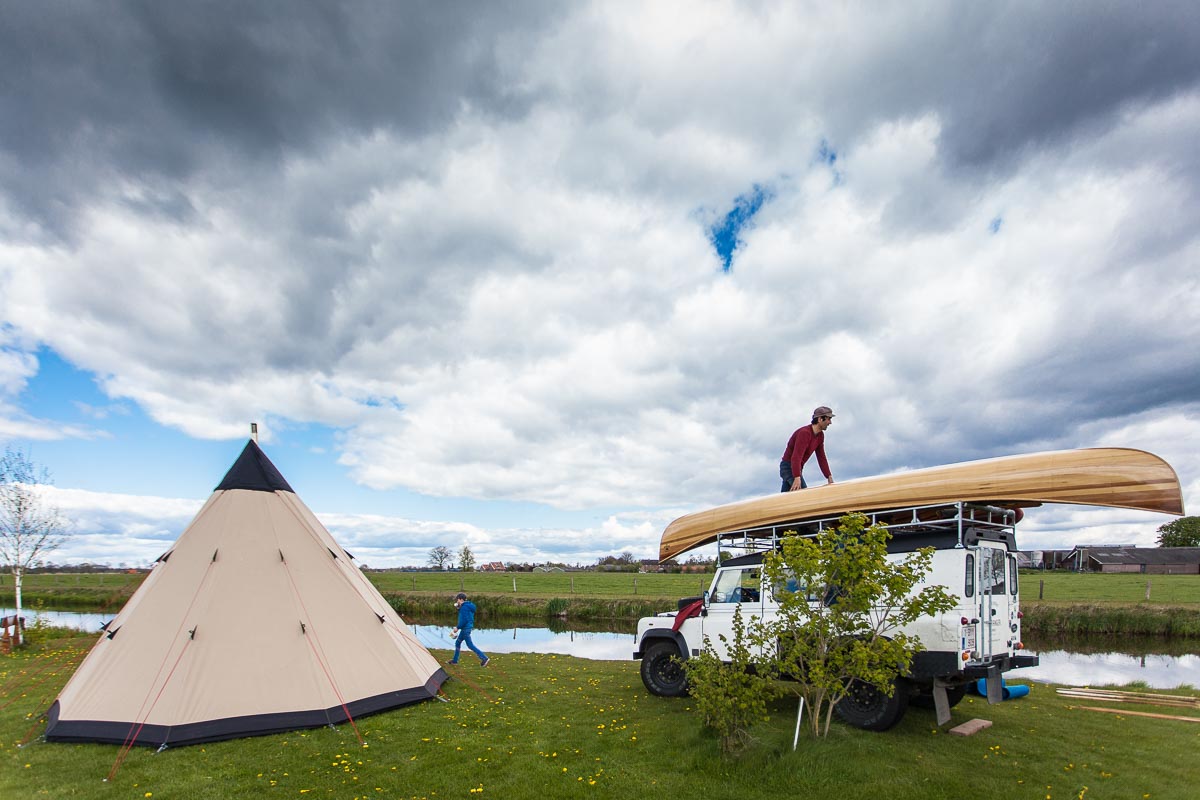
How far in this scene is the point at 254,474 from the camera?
419 inches

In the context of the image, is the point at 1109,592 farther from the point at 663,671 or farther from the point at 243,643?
the point at 243,643

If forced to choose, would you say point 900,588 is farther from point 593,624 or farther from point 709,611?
point 593,624

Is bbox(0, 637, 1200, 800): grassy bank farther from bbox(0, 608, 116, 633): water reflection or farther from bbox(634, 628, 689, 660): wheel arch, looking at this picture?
bbox(0, 608, 116, 633): water reflection

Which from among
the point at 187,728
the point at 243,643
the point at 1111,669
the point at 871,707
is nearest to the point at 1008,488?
the point at 871,707

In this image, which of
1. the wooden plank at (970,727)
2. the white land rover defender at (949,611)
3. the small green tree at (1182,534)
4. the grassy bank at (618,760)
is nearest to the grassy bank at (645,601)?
the grassy bank at (618,760)

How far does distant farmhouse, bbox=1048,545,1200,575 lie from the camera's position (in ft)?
218

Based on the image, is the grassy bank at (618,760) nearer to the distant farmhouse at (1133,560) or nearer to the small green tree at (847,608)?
the small green tree at (847,608)

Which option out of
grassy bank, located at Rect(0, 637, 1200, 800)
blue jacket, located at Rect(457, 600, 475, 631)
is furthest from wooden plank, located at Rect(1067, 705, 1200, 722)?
blue jacket, located at Rect(457, 600, 475, 631)

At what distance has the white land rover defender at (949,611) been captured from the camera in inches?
315

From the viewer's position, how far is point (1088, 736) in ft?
28.8

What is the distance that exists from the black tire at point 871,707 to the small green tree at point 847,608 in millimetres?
1058

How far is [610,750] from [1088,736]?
6.59 meters

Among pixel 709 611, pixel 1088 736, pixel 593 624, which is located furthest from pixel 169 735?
pixel 593 624

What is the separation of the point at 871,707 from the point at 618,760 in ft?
11.7
